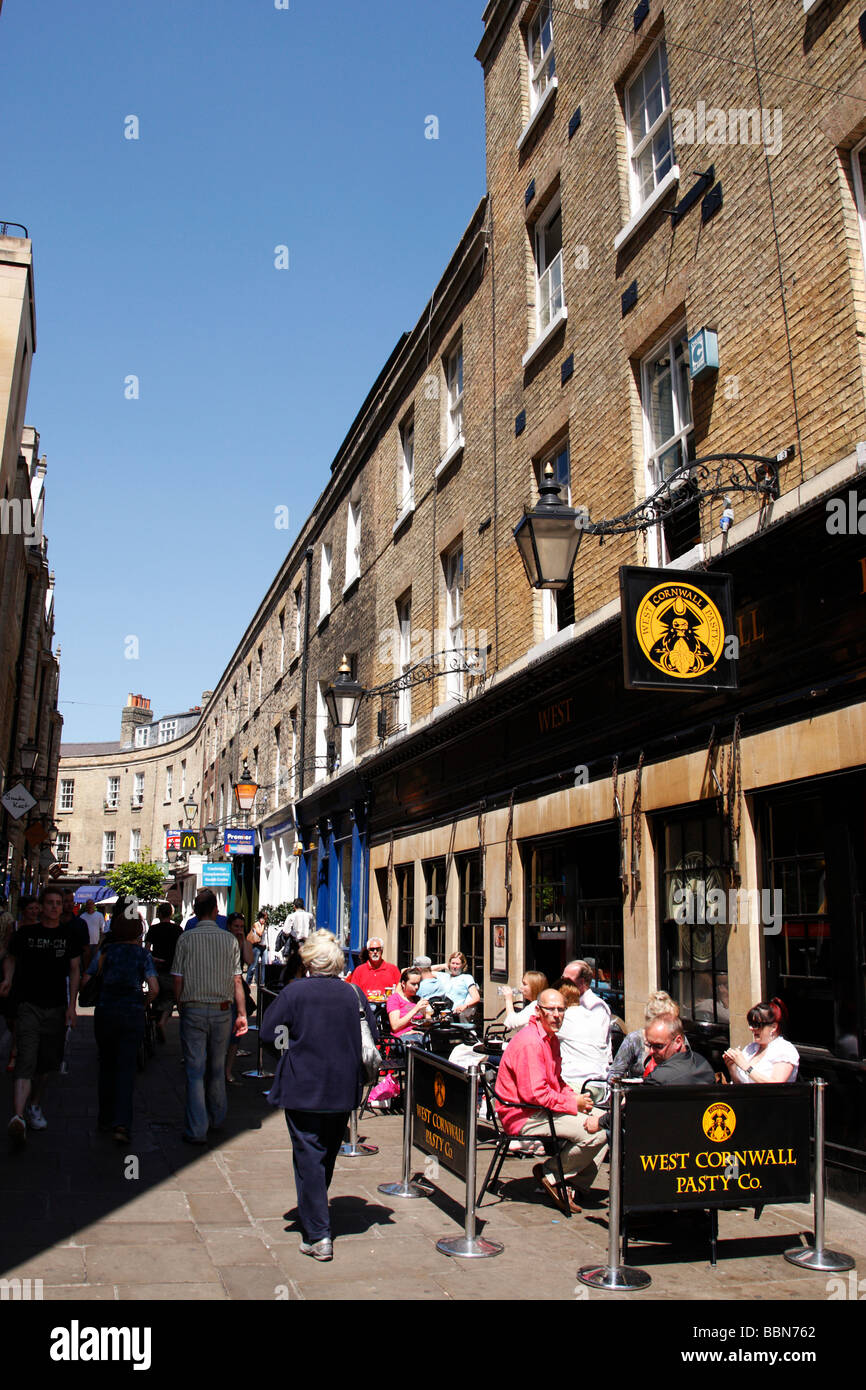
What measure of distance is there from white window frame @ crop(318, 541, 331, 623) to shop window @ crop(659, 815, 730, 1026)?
15685mm

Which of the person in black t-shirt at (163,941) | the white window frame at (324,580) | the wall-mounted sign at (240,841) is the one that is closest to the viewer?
the person in black t-shirt at (163,941)

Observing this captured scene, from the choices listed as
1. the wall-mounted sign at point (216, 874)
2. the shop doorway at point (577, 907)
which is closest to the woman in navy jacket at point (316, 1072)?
the shop doorway at point (577, 907)

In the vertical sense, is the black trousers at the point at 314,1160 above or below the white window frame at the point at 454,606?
below

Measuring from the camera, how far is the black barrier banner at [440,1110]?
5.82m

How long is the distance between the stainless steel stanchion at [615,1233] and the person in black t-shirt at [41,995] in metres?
4.46

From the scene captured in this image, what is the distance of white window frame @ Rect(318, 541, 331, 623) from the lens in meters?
24.2

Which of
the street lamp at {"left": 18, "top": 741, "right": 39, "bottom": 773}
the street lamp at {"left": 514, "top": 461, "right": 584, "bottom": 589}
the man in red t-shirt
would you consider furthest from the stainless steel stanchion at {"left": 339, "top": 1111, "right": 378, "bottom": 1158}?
the street lamp at {"left": 18, "top": 741, "right": 39, "bottom": 773}

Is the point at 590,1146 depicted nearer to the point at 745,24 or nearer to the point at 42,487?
the point at 745,24

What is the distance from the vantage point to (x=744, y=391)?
853 cm

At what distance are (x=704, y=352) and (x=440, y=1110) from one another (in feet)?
20.5

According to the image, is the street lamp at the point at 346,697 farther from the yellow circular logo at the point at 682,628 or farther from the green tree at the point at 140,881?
the green tree at the point at 140,881

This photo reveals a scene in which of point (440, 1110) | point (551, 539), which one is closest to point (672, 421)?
point (551, 539)

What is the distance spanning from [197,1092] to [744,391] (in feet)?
22.4

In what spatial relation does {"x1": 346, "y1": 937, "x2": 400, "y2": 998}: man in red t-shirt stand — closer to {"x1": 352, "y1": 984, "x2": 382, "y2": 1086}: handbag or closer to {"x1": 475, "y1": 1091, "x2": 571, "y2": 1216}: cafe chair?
{"x1": 475, "y1": 1091, "x2": 571, "y2": 1216}: cafe chair
